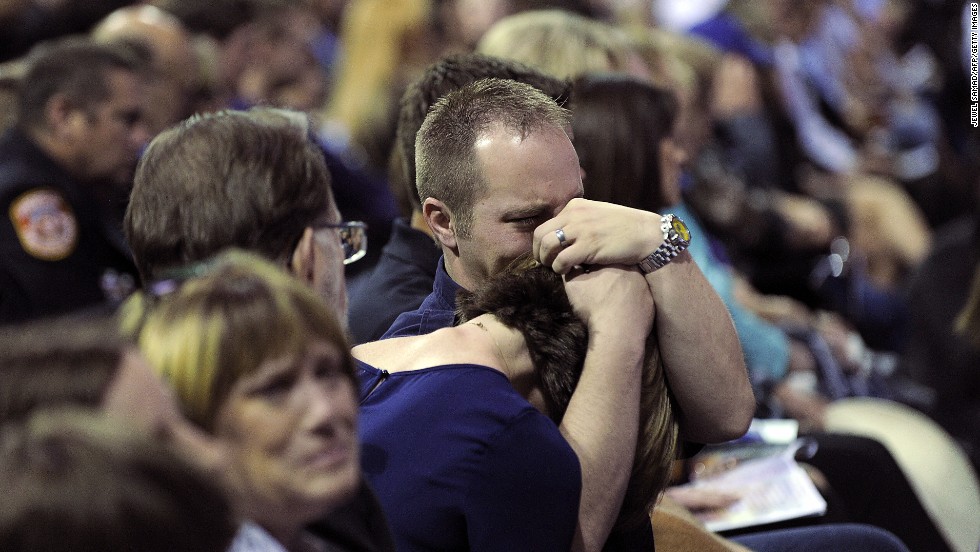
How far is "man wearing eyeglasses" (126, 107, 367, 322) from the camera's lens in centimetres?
189

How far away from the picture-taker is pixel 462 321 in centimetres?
192

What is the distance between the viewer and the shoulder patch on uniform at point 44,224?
142 inches

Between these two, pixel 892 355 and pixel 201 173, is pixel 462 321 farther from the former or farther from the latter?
pixel 892 355

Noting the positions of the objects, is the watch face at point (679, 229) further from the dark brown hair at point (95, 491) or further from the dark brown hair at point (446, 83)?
the dark brown hair at point (95, 491)

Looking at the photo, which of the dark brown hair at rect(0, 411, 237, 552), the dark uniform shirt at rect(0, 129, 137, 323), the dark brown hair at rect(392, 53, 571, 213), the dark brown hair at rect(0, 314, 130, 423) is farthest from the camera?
the dark uniform shirt at rect(0, 129, 137, 323)

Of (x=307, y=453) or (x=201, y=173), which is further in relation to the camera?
(x=201, y=173)

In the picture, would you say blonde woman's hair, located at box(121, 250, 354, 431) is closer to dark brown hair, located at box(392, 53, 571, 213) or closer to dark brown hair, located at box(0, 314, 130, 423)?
dark brown hair, located at box(0, 314, 130, 423)

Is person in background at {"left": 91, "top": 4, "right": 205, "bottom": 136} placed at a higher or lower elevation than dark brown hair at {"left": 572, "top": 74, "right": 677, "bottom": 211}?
lower

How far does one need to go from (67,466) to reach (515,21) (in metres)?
2.91

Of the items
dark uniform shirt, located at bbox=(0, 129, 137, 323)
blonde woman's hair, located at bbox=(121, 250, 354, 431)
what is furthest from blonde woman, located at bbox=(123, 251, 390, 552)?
dark uniform shirt, located at bbox=(0, 129, 137, 323)

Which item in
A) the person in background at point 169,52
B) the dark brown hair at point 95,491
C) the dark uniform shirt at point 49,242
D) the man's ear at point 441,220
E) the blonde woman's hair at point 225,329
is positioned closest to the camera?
the dark brown hair at point 95,491

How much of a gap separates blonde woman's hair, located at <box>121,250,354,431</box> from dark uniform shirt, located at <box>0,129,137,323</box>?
89.4 inches

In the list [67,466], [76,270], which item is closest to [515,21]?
[76,270]

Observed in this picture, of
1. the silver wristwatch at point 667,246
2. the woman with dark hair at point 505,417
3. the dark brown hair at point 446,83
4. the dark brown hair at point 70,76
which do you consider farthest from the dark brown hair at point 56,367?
the dark brown hair at point 70,76
